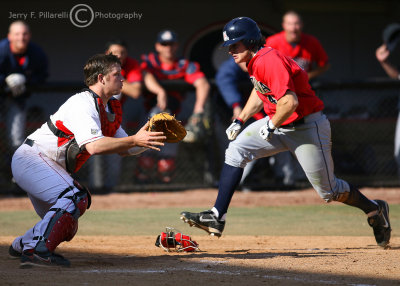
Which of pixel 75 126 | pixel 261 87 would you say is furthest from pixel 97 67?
pixel 261 87

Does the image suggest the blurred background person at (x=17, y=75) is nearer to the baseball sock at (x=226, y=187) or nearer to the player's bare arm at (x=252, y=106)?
the player's bare arm at (x=252, y=106)

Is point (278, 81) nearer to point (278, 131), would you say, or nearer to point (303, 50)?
point (278, 131)

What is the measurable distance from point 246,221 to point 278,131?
2.04 m

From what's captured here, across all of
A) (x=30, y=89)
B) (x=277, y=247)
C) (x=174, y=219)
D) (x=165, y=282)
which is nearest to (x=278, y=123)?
(x=277, y=247)

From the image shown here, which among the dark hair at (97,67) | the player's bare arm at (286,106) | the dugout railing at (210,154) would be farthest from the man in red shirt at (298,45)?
the dark hair at (97,67)

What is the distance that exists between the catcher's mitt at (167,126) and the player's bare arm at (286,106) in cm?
72

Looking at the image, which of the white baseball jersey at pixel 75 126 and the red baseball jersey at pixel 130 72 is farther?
the red baseball jersey at pixel 130 72

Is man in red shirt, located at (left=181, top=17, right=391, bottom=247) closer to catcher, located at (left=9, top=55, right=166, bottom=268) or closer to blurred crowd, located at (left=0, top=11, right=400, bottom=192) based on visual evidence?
catcher, located at (left=9, top=55, right=166, bottom=268)

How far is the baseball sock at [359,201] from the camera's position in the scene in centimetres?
567

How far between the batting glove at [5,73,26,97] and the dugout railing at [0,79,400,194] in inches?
14.6

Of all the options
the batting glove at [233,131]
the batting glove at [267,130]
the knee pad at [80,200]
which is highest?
the batting glove at [267,130]

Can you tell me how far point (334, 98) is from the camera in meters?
10.7

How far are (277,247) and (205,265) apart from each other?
127 centimetres

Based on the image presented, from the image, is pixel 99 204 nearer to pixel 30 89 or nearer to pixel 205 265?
pixel 30 89
